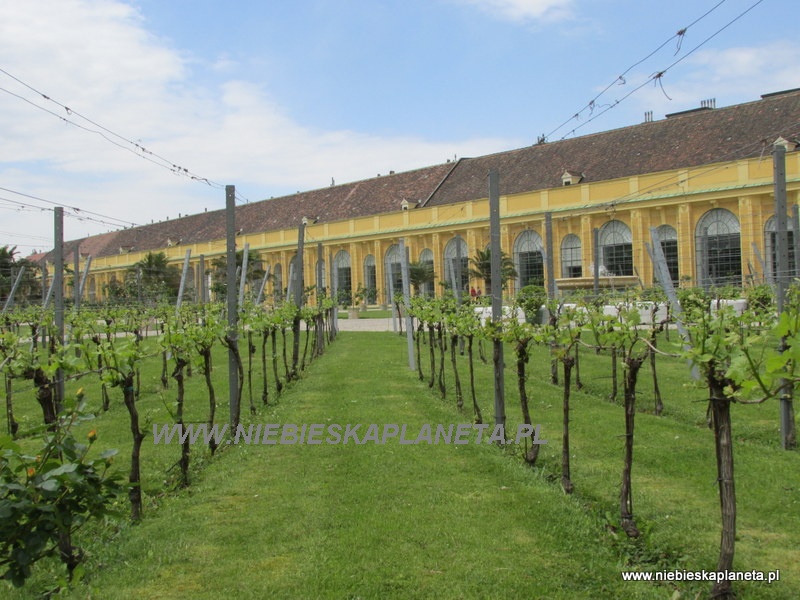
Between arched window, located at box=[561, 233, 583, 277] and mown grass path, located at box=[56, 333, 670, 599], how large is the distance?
35.5 meters

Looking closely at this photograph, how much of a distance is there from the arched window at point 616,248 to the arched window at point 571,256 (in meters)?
1.46

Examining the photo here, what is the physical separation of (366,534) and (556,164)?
44.2m

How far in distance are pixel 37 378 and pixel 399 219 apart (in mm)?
48219

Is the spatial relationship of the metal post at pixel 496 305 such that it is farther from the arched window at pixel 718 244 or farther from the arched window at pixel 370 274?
the arched window at pixel 370 274

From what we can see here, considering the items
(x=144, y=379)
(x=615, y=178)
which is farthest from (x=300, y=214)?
(x=144, y=379)

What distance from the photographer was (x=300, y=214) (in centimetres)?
6359

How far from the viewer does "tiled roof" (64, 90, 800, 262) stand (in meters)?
39.6

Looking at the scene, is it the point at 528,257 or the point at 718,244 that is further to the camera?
the point at 528,257

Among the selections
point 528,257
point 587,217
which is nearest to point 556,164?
point 587,217

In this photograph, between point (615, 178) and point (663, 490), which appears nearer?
point (663, 490)

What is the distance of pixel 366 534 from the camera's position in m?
5.93

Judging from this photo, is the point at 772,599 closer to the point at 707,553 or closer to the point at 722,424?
the point at 707,553

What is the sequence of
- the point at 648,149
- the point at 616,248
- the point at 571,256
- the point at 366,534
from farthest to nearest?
the point at 571,256
the point at 648,149
the point at 616,248
the point at 366,534

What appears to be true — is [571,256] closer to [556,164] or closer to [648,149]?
[556,164]
